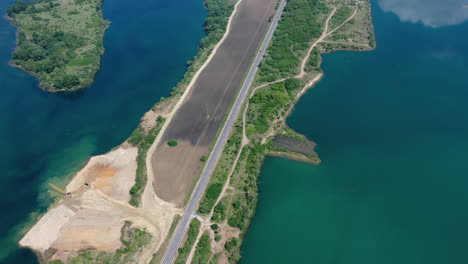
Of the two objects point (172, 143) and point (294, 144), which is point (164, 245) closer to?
point (172, 143)

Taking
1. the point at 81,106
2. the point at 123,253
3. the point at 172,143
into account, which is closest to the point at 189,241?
the point at 123,253

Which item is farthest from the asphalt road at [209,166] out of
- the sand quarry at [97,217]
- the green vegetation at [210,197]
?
the sand quarry at [97,217]

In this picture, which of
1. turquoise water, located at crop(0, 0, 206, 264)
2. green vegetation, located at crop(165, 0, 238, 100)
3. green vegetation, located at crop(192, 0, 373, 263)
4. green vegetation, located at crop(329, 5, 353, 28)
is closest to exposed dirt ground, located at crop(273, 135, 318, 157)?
green vegetation, located at crop(192, 0, 373, 263)

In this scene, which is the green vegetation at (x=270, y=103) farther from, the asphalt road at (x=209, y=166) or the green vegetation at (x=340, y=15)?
the green vegetation at (x=340, y=15)

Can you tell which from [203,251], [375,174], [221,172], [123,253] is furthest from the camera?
[375,174]

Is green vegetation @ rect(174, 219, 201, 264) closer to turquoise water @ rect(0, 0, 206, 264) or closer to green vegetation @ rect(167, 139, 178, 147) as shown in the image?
green vegetation @ rect(167, 139, 178, 147)

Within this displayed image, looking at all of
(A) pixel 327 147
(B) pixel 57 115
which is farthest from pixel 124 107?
(A) pixel 327 147
